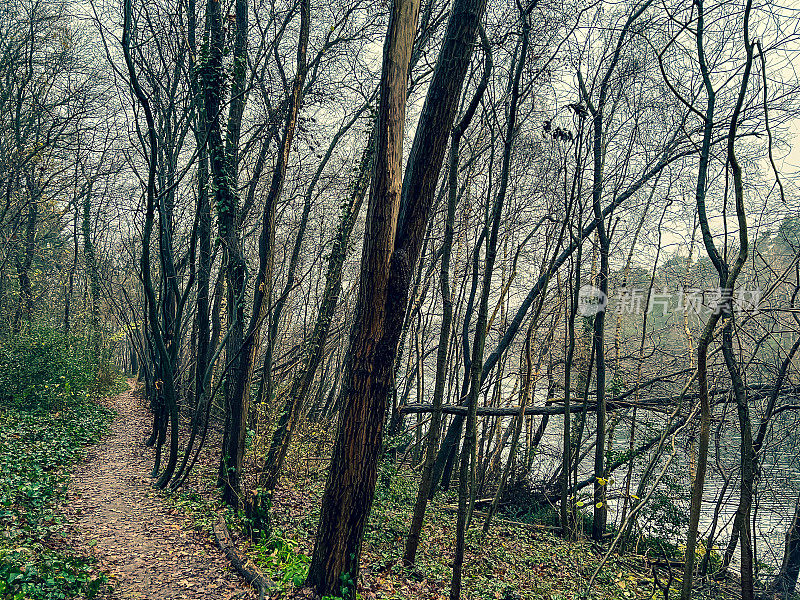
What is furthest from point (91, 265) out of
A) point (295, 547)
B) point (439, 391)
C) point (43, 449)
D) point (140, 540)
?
point (439, 391)

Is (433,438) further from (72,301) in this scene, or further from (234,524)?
(72,301)

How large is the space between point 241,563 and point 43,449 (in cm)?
418

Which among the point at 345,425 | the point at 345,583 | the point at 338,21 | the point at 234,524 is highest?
the point at 338,21

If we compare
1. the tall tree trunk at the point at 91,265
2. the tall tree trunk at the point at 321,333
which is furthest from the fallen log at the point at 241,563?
the tall tree trunk at the point at 91,265

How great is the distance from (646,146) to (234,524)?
8.26 metres

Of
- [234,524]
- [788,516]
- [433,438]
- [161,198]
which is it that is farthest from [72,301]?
[788,516]

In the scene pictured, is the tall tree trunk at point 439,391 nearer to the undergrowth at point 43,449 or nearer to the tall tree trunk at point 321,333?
the tall tree trunk at point 321,333

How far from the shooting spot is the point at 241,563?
4.55m

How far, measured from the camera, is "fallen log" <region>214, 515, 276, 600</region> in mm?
4012

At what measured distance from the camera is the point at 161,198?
599cm

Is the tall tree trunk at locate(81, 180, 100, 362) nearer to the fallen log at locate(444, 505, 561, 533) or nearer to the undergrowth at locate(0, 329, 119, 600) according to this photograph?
the undergrowth at locate(0, 329, 119, 600)

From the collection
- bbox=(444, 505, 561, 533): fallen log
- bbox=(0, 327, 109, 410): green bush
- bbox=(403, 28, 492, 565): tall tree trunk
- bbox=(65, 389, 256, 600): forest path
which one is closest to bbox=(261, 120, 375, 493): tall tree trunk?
bbox=(65, 389, 256, 600): forest path

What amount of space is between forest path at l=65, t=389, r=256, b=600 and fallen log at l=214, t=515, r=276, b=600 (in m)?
0.07

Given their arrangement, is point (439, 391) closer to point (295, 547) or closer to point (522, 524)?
point (295, 547)
